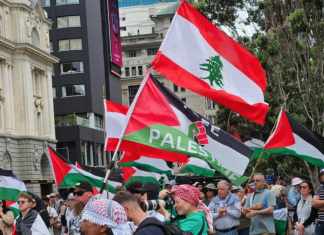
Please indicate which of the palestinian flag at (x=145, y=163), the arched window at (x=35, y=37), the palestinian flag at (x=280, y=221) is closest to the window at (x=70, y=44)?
the arched window at (x=35, y=37)

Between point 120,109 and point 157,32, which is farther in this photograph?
point 157,32

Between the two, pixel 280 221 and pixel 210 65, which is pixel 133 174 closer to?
pixel 280 221

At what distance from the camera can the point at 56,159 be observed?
13.0 metres

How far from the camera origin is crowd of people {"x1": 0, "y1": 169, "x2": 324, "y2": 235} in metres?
4.50

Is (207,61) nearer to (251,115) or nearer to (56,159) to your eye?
(251,115)

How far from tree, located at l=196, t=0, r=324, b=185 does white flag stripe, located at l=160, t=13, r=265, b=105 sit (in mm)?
9404

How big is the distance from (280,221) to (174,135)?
14.0 ft

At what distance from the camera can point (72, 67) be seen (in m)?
66.2

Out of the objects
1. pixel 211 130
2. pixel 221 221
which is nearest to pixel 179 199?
pixel 211 130

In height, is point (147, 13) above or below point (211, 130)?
above

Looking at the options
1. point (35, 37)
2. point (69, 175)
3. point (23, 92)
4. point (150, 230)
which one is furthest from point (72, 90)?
point (150, 230)

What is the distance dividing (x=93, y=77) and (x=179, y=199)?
6094 centimetres

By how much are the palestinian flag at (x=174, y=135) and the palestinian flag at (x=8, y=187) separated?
382cm

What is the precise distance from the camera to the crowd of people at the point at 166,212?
4500 mm
